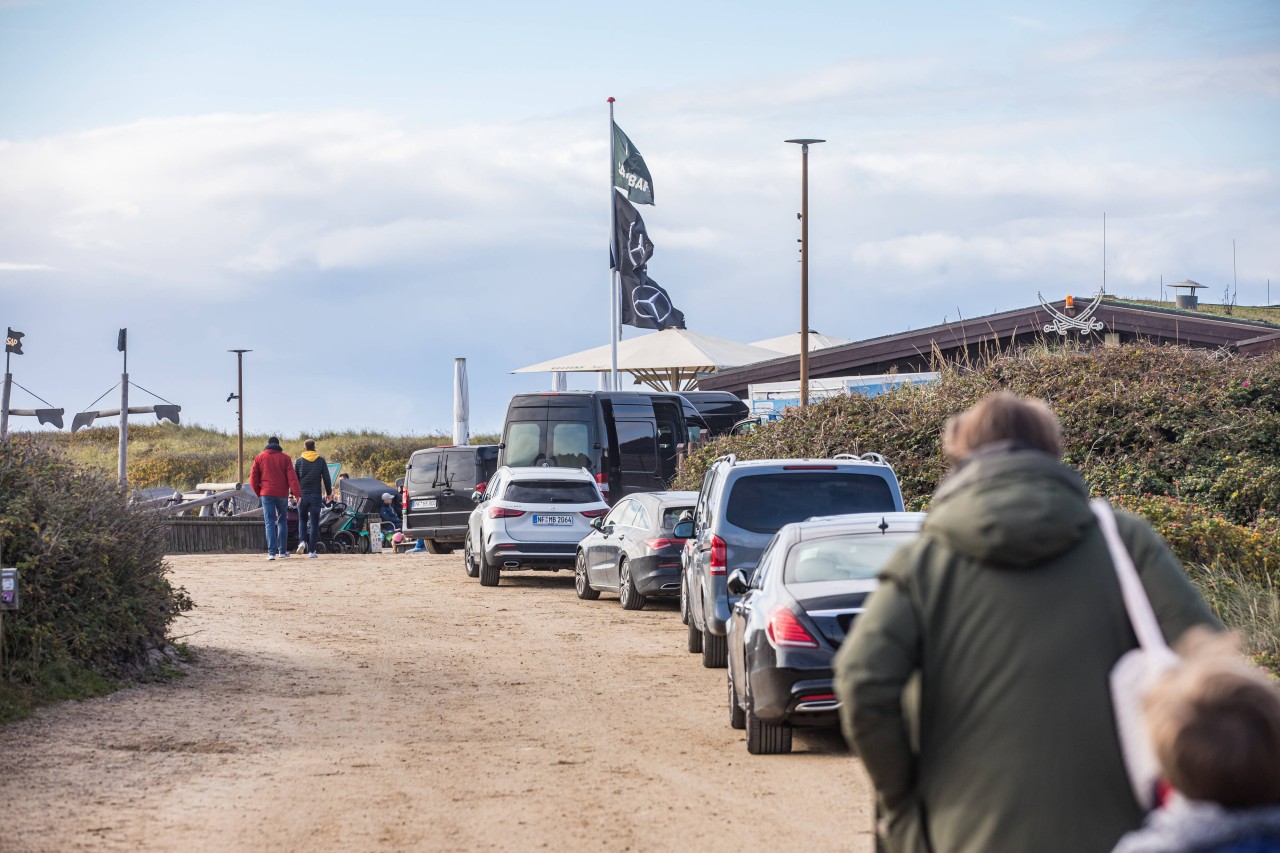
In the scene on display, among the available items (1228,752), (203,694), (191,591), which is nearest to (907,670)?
(1228,752)

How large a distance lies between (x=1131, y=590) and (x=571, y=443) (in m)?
22.3

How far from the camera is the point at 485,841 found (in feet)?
22.0

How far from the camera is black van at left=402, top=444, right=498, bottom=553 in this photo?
2755 cm

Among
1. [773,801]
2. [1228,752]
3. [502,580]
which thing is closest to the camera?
[1228,752]

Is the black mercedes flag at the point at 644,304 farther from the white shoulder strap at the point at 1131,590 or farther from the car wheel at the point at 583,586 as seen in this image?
A: the white shoulder strap at the point at 1131,590

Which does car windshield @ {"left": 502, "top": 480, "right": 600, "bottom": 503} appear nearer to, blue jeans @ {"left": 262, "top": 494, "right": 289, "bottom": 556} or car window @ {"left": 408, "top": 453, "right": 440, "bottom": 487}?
blue jeans @ {"left": 262, "top": 494, "right": 289, "bottom": 556}

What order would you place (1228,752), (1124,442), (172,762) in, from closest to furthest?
1. (1228,752)
2. (172,762)
3. (1124,442)

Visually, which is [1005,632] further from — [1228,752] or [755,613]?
[755,613]

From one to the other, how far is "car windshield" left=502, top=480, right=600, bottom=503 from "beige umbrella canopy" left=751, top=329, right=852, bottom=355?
16058mm

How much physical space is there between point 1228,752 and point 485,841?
4682 millimetres

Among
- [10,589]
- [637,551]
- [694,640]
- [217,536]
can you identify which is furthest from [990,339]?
[10,589]

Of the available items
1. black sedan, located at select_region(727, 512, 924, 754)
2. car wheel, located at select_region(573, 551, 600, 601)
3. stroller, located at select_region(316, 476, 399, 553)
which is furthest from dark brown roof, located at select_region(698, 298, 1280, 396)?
black sedan, located at select_region(727, 512, 924, 754)

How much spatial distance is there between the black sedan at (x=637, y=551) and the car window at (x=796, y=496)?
4.04 meters

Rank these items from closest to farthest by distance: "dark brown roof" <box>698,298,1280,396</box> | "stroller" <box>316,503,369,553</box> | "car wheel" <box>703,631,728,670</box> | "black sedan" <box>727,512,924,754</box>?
"black sedan" <box>727,512,924,754</box> < "car wheel" <box>703,631,728,670</box> < "dark brown roof" <box>698,298,1280,396</box> < "stroller" <box>316,503,369,553</box>
